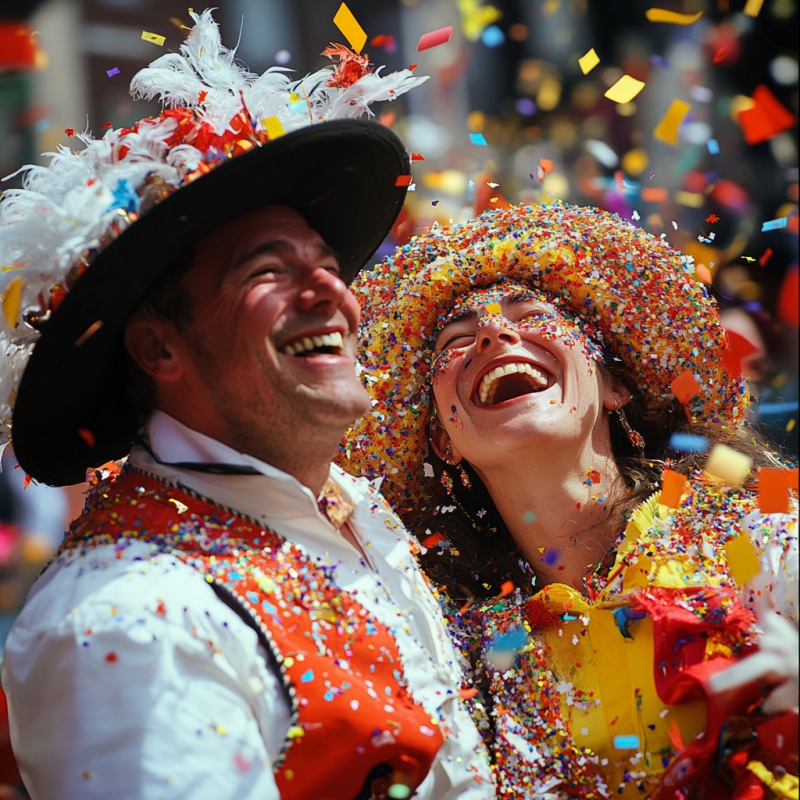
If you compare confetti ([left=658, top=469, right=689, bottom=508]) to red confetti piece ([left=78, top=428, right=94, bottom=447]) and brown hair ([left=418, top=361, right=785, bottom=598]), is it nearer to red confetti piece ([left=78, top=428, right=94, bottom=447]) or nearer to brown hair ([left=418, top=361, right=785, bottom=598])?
brown hair ([left=418, top=361, right=785, bottom=598])

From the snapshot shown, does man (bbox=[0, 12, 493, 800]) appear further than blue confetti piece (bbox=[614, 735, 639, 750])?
No

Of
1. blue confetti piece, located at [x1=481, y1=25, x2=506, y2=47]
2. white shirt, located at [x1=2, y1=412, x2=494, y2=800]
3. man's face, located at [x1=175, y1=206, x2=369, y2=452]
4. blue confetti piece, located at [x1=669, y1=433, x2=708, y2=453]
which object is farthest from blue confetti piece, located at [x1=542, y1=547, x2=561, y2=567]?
blue confetti piece, located at [x1=481, y1=25, x2=506, y2=47]

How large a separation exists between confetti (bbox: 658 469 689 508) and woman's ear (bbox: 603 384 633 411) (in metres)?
0.48

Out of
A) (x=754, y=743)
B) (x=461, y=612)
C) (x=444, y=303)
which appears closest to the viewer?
(x=754, y=743)

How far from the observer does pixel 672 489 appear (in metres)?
2.92

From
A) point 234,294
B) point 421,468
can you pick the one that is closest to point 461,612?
point 421,468

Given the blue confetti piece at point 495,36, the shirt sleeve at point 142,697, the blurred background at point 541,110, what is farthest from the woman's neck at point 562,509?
the blue confetti piece at point 495,36

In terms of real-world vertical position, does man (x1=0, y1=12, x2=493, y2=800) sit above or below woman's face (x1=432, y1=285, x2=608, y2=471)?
above

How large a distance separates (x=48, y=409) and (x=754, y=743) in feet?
6.17

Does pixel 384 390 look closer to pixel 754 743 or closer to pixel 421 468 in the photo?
pixel 421 468

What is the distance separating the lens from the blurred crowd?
4.23 metres

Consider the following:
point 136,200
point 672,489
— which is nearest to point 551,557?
point 672,489

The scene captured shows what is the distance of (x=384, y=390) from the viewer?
3.56 m

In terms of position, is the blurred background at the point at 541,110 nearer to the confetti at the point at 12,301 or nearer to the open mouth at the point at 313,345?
the open mouth at the point at 313,345
